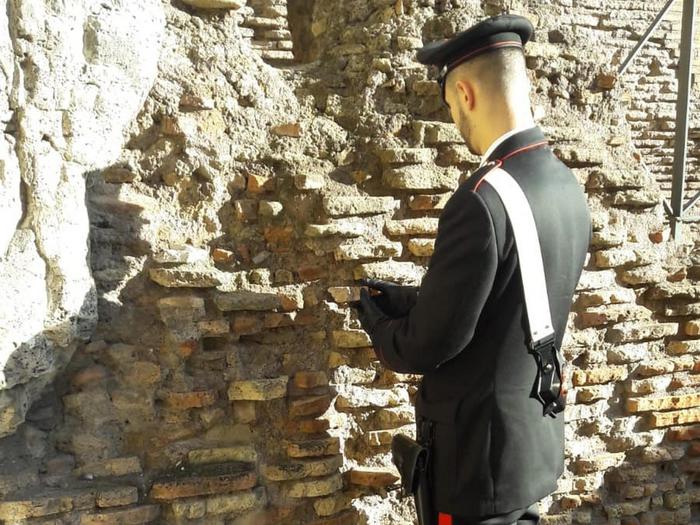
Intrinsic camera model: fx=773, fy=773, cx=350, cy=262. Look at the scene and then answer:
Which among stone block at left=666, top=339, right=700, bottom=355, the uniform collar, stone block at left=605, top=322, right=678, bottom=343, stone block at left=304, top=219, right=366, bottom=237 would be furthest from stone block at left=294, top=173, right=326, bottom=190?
stone block at left=666, top=339, right=700, bottom=355

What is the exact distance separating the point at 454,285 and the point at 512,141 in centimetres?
44

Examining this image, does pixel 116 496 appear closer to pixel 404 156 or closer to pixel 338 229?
pixel 338 229

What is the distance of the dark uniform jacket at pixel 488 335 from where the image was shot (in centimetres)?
196

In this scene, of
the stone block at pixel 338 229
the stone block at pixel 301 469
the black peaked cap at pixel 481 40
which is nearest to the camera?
the black peaked cap at pixel 481 40

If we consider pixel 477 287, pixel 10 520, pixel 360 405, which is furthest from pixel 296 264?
pixel 10 520

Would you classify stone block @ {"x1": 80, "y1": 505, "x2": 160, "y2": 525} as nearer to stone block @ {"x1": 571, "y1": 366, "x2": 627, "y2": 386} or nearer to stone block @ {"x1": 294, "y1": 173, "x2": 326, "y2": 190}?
stone block @ {"x1": 294, "y1": 173, "x2": 326, "y2": 190}

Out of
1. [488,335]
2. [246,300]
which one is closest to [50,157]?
[246,300]

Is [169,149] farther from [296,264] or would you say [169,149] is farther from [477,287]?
[477,287]

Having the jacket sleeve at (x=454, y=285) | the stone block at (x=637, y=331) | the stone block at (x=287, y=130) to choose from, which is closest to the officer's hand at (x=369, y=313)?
the jacket sleeve at (x=454, y=285)

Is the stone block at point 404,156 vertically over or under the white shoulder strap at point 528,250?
over

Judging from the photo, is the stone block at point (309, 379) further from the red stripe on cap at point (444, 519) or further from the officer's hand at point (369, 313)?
the red stripe on cap at point (444, 519)

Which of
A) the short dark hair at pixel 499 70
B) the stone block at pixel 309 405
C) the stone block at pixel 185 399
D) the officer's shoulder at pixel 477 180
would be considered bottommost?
the stone block at pixel 309 405

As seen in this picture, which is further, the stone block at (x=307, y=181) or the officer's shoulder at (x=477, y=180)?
the stone block at (x=307, y=181)

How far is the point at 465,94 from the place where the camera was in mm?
2129
